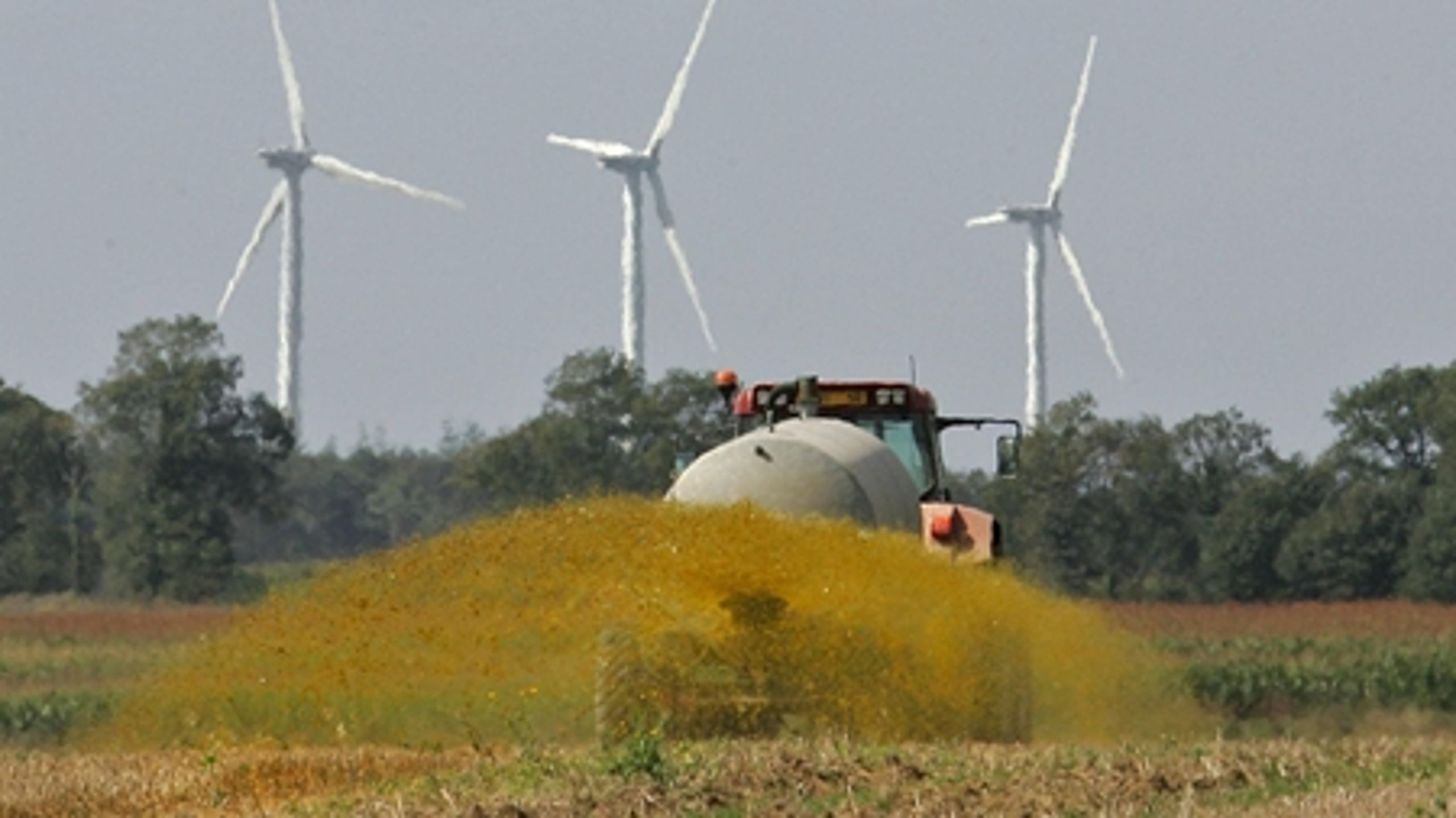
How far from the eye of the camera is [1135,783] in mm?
17016

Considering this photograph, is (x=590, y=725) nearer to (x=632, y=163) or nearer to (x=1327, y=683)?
(x=1327, y=683)

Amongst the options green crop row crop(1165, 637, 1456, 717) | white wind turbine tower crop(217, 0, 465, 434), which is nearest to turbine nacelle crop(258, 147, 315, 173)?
white wind turbine tower crop(217, 0, 465, 434)

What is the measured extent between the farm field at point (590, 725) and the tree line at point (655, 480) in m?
51.8

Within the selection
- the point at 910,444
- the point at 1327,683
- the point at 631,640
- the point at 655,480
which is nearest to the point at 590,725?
the point at 631,640

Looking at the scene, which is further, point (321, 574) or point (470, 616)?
point (321, 574)

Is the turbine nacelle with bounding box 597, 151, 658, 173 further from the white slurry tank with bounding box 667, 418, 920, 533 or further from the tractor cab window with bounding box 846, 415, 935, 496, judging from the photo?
the white slurry tank with bounding box 667, 418, 920, 533

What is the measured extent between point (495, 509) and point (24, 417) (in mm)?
14622

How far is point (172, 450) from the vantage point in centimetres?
8912

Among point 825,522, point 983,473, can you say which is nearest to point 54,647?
point 825,522

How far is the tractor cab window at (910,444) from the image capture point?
26.8 meters

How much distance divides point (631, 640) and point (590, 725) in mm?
1278

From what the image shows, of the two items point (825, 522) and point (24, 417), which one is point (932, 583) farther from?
point (24, 417)

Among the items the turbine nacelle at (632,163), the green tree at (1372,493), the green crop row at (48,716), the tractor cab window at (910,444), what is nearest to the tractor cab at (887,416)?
the tractor cab window at (910,444)

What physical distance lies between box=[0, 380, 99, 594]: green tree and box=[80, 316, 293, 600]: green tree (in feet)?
3.23
